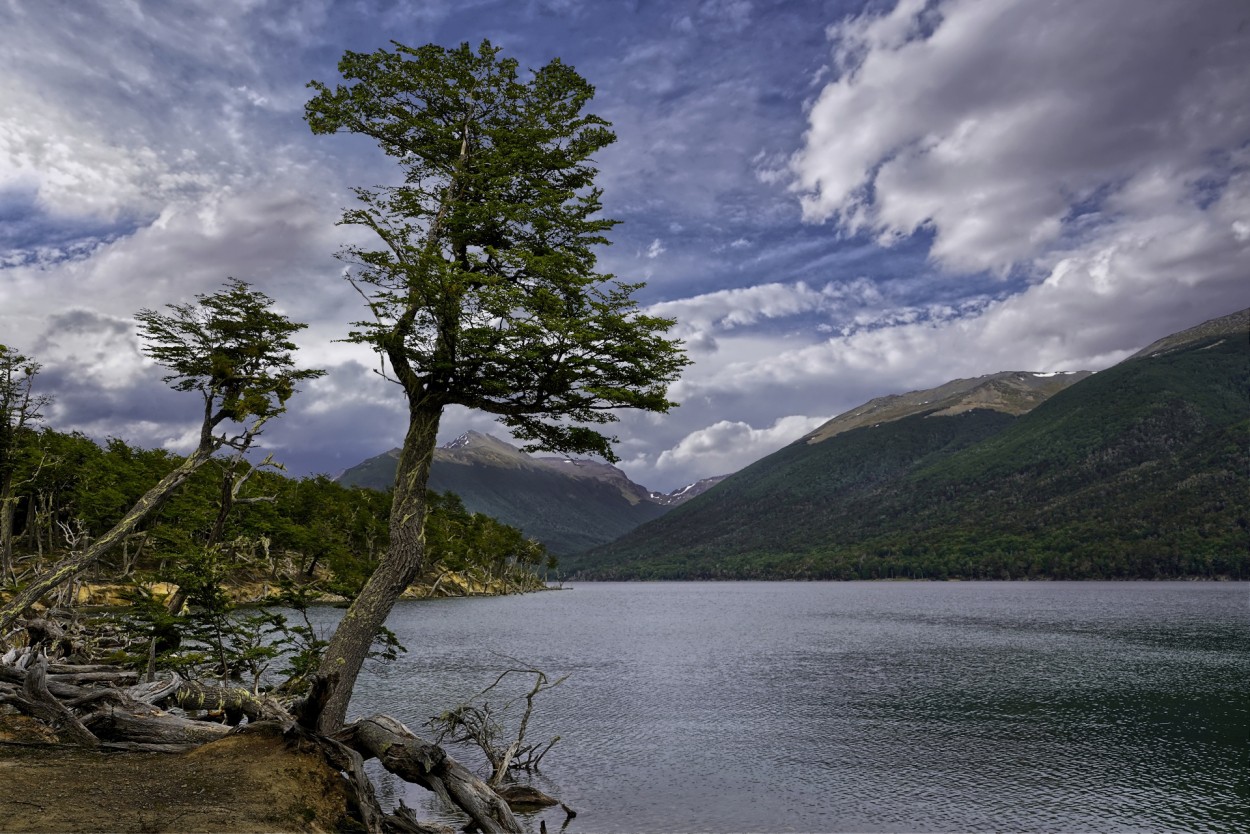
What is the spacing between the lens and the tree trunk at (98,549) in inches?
806

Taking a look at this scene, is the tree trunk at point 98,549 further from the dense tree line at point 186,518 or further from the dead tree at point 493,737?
the dead tree at point 493,737

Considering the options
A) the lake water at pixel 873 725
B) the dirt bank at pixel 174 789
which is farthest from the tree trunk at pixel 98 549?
the lake water at pixel 873 725

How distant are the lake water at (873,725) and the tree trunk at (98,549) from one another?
1202 centimetres

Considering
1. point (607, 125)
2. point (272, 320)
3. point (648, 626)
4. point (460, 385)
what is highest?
point (607, 125)

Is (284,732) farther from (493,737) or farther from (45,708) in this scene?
(493,737)

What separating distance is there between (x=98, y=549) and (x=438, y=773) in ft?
41.4

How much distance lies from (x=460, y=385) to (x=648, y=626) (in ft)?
277

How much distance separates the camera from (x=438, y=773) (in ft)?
56.9

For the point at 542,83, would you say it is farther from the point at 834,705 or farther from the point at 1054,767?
the point at 834,705

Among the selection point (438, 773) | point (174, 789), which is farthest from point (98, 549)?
point (438, 773)

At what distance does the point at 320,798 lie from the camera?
16062 millimetres

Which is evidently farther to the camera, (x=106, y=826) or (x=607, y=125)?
(x=607, y=125)

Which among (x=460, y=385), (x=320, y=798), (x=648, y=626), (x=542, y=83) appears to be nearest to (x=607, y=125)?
(x=542, y=83)

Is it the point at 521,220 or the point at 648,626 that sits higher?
the point at 521,220
